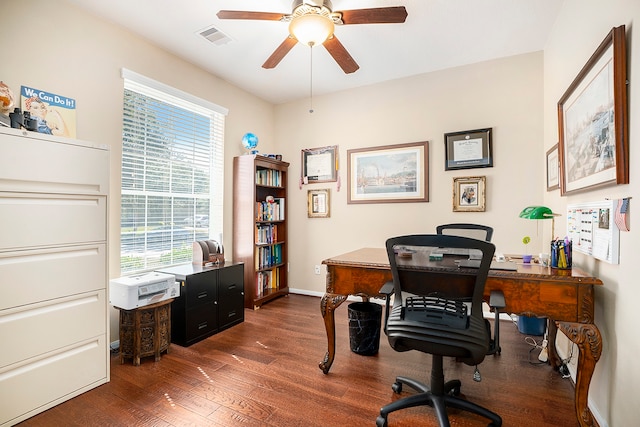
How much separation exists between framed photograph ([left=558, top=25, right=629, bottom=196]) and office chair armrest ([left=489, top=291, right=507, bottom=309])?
0.75m

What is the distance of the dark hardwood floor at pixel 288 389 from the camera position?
1.68 metres

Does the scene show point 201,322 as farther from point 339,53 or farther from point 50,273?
point 339,53

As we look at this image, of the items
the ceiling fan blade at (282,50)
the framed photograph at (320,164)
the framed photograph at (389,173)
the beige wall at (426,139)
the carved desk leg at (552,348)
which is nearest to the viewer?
the carved desk leg at (552,348)

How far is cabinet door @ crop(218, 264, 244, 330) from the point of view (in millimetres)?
2979

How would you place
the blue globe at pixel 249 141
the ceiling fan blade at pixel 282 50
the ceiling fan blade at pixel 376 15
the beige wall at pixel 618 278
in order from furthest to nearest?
the blue globe at pixel 249 141 < the ceiling fan blade at pixel 282 50 < the ceiling fan blade at pixel 376 15 < the beige wall at pixel 618 278

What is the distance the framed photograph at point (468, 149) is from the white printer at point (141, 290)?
3.10 meters

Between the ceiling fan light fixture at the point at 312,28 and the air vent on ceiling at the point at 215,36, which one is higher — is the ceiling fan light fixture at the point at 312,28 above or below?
below

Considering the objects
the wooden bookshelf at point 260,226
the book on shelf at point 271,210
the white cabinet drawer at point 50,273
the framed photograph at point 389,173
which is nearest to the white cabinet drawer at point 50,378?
the white cabinet drawer at point 50,273

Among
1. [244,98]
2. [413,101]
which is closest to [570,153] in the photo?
[413,101]

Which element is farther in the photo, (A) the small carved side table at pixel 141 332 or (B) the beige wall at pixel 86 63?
(A) the small carved side table at pixel 141 332

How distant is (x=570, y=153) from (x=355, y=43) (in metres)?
2.06

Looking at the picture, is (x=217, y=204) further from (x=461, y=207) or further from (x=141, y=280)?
(x=461, y=207)

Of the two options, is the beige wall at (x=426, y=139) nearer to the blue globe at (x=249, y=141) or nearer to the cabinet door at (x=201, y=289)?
the blue globe at (x=249, y=141)

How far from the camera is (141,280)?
2383 mm
